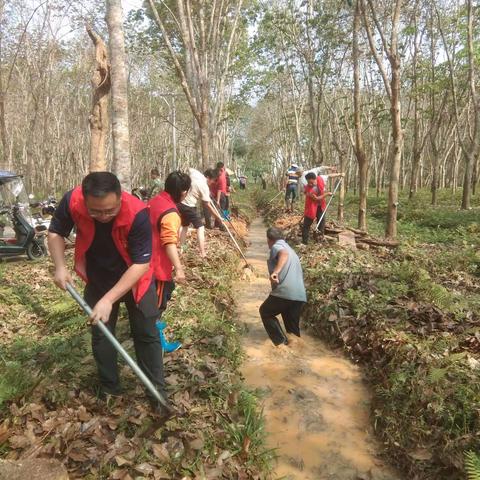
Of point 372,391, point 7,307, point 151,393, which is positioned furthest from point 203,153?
point 151,393

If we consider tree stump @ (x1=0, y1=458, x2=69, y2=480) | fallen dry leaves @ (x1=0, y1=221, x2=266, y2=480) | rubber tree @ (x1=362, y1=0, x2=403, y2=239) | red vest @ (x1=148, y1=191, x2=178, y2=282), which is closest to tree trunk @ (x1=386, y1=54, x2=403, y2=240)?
rubber tree @ (x1=362, y1=0, x2=403, y2=239)

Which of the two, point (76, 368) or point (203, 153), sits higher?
point (203, 153)

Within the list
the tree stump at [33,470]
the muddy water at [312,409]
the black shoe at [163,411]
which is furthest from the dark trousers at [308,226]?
the tree stump at [33,470]

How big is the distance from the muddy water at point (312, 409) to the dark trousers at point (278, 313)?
20cm

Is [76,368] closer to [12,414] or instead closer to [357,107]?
[12,414]

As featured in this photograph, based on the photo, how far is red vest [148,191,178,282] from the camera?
164 inches

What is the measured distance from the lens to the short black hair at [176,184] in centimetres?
452

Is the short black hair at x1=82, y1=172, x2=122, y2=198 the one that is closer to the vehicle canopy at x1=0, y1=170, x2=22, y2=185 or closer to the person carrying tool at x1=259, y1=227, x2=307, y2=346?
the person carrying tool at x1=259, y1=227, x2=307, y2=346

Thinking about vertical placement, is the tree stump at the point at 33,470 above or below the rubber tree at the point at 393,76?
below

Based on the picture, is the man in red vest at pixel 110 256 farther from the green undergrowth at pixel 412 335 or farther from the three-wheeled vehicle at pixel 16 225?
the three-wheeled vehicle at pixel 16 225

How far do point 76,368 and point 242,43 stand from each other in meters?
22.1

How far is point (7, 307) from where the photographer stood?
5914 mm

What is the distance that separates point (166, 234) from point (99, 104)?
4.47 m

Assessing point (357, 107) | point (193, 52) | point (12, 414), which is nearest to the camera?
point (12, 414)
